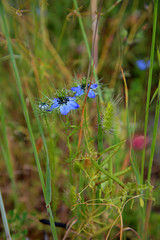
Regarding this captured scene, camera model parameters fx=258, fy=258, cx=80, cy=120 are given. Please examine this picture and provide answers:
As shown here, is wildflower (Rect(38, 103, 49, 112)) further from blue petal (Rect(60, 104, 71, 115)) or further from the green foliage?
the green foliage

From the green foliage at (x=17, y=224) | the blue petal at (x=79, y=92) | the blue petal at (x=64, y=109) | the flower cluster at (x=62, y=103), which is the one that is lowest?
the green foliage at (x=17, y=224)

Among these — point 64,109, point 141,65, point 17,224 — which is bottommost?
point 17,224

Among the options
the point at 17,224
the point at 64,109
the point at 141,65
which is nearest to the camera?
the point at 64,109

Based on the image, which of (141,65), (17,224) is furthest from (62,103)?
(141,65)

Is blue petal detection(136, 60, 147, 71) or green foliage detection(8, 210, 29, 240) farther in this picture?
blue petal detection(136, 60, 147, 71)

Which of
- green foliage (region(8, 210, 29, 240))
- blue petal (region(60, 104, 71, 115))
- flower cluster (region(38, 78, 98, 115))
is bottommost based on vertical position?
green foliage (region(8, 210, 29, 240))

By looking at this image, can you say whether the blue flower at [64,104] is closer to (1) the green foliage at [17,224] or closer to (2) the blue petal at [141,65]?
(1) the green foliage at [17,224]

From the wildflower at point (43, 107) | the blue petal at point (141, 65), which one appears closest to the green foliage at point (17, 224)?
the wildflower at point (43, 107)

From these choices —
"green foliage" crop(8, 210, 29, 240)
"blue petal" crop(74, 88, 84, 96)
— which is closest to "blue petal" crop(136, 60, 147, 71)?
"blue petal" crop(74, 88, 84, 96)

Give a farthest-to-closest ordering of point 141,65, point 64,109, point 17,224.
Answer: point 141,65, point 17,224, point 64,109

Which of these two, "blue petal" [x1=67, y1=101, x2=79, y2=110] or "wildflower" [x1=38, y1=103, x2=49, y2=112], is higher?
"wildflower" [x1=38, y1=103, x2=49, y2=112]

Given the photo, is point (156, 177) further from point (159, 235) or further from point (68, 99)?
point (68, 99)

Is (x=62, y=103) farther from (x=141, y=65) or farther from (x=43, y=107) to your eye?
(x=141, y=65)
